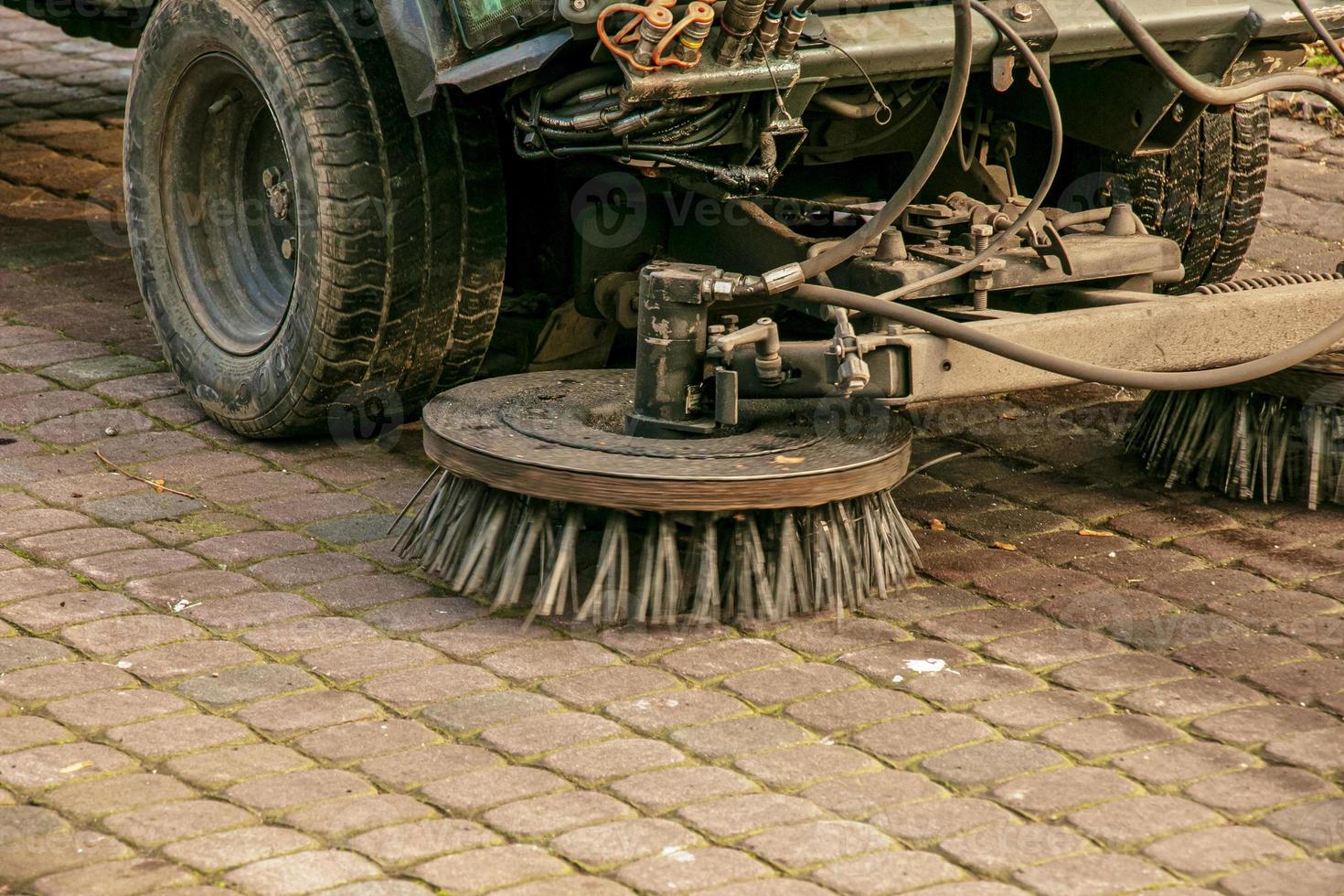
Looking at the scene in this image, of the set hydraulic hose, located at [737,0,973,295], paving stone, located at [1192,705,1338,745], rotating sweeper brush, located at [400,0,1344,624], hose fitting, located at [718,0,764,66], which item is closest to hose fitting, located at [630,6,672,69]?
rotating sweeper brush, located at [400,0,1344,624]

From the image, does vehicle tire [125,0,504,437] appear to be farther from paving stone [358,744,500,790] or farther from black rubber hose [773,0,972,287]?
paving stone [358,744,500,790]

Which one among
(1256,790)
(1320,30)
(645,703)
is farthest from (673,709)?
(1320,30)

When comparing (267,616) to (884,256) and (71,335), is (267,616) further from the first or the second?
(71,335)

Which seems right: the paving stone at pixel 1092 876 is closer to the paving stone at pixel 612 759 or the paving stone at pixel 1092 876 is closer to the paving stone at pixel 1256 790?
the paving stone at pixel 1256 790

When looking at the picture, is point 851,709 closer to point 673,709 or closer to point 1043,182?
point 673,709

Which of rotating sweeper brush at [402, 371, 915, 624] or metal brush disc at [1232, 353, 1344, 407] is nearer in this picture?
rotating sweeper brush at [402, 371, 915, 624]

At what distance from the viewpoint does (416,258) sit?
430 cm

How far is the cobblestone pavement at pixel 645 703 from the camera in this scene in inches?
113

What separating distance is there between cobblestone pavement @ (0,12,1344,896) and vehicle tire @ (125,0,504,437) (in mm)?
229

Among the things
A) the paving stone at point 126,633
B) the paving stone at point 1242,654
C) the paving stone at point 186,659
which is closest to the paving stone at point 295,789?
the paving stone at point 186,659

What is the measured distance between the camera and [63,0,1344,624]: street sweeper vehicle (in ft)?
12.0

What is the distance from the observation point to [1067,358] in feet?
12.4

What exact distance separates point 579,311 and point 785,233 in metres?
0.62

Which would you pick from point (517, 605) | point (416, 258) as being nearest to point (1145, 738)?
point (517, 605)
